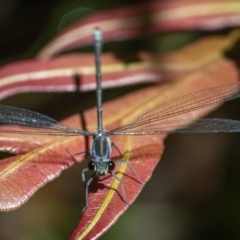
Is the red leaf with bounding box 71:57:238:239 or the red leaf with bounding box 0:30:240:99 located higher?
the red leaf with bounding box 0:30:240:99

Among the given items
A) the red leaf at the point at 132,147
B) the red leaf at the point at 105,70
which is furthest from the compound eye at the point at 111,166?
the red leaf at the point at 105,70

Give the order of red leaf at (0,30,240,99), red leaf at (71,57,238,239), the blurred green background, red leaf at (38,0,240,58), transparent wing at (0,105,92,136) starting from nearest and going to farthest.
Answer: red leaf at (71,57,238,239) < transparent wing at (0,105,92,136) < red leaf at (0,30,240,99) < red leaf at (38,0,240,58) < the blurred green background

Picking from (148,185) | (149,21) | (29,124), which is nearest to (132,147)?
(29,124)

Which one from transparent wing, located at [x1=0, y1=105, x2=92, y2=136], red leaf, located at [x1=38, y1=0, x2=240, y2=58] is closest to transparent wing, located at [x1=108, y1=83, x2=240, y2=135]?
transparent wing, located at [x1=0, y1=105, x2=92, y2=136]

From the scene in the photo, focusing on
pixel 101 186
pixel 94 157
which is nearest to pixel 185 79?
pixel 94 157

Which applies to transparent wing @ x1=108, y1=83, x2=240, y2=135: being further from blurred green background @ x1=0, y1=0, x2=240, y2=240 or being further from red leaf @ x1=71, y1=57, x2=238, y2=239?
blurred green background @ x1=0, y1=0, x2=240, y2=240

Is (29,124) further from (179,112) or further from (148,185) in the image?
(148,185)
